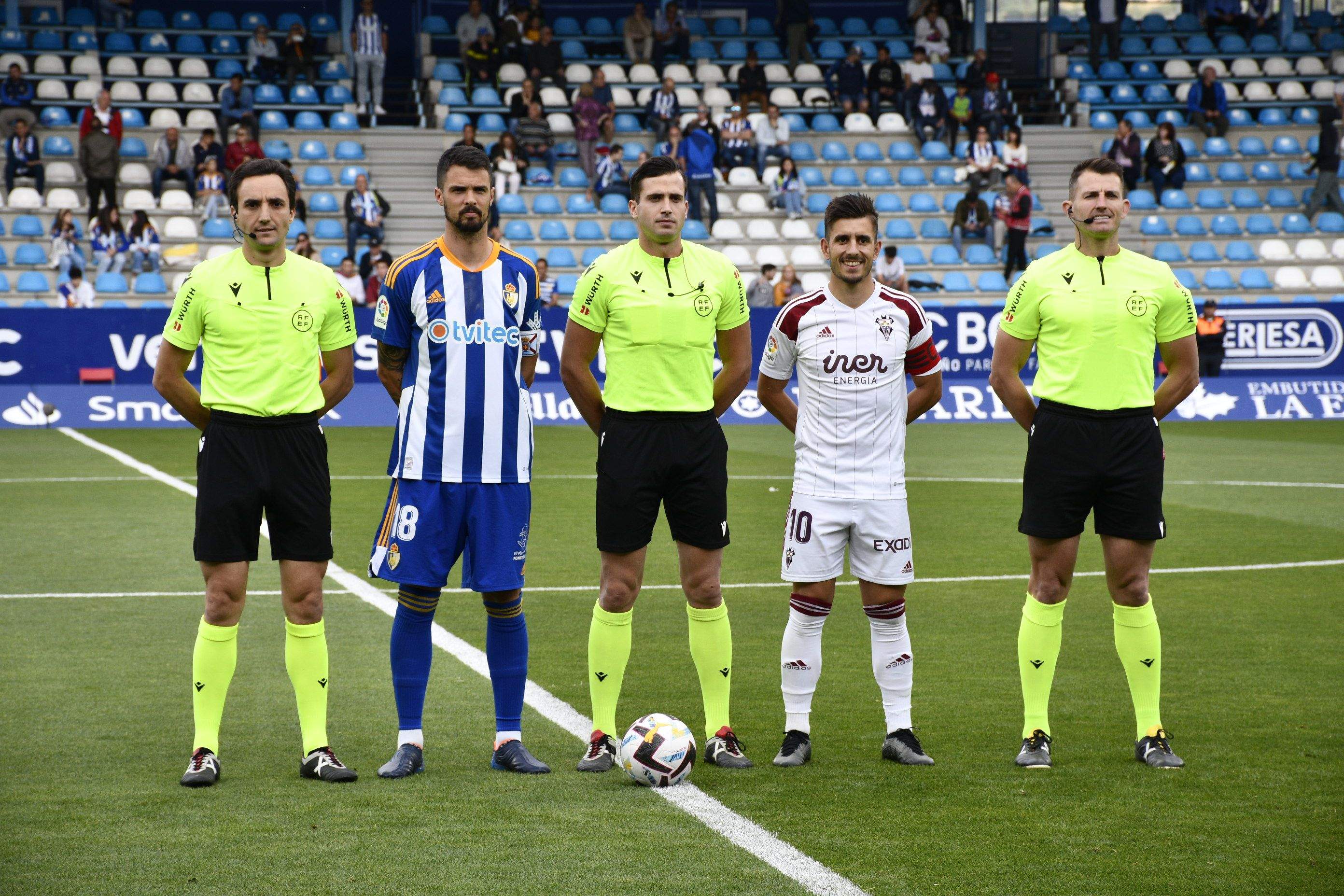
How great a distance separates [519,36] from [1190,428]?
15.5 metres

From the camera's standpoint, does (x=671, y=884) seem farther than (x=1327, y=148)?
No

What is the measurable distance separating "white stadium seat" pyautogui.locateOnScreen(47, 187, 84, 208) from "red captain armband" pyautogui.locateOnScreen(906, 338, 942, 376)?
22.6m

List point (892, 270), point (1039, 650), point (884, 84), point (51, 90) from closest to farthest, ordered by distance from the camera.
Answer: point (1039, 650) < point (892, 270) < point (51, 90) < point (884, 84)

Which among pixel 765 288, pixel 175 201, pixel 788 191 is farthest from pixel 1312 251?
pixel 175 201

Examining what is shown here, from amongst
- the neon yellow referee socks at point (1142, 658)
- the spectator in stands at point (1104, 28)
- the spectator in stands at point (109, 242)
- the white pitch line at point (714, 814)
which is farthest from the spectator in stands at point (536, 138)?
the neon yellow referee socks at point (1142, 658)

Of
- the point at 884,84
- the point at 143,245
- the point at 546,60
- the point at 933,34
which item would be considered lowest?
the point at 143,245

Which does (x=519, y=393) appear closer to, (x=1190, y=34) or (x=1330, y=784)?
(x=1330, y=784)

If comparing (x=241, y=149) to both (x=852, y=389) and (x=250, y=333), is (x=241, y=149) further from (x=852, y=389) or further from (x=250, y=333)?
(x=852, y=389)

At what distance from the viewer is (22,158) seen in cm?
2491

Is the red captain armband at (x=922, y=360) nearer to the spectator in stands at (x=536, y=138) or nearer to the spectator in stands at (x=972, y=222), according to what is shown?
the spectator in stands at (x=972, y=222)

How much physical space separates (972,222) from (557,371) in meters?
9.65

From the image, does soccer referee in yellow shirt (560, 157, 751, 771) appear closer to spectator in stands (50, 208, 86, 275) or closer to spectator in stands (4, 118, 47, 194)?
spectator in stands (50, 208, 86, 275)

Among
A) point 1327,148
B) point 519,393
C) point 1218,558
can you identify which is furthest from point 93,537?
point 1327,148

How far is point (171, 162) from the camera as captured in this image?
1006 inches
